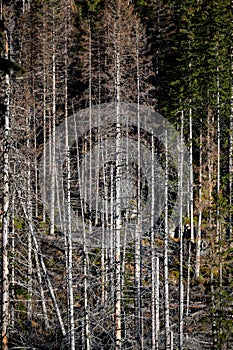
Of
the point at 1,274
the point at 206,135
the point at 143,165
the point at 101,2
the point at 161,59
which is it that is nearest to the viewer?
the point at 1,274

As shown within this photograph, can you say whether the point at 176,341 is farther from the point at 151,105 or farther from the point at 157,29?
the point at 157,29

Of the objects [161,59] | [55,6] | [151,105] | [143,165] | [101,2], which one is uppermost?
[101,2]

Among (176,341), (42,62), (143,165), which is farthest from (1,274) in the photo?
(42,62)

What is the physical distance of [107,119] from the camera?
1017 inches

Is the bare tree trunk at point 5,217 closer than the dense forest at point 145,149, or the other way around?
the bare tree trunk at point 5,217

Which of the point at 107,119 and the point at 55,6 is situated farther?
the point at 55,6

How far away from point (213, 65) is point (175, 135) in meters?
4.45

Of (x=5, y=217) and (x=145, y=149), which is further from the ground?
(x=145, y=149)

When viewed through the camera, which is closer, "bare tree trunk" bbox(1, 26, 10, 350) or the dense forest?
"bare tree trunk" bbox(1, 26, 10, 350)

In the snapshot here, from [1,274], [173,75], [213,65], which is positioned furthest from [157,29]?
[1,274]

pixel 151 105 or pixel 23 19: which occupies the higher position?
pixel 23 19

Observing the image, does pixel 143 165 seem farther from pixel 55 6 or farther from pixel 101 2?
pixel 101 2

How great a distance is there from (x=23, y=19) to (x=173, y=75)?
11713mm

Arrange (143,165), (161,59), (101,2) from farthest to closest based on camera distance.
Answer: (101,2)
(161,59)
(143,165)
